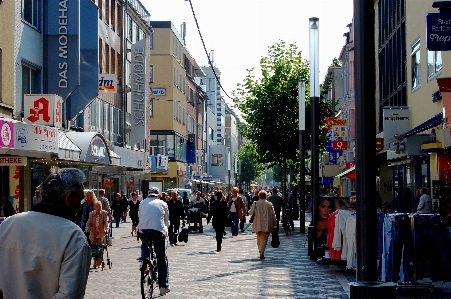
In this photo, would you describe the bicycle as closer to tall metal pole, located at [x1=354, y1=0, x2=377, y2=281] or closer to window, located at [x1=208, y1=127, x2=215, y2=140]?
tall metal pole, located at [x1=354, y1=0, x2=377, y2=281]

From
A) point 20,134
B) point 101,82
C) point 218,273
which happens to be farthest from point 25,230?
point 101,82

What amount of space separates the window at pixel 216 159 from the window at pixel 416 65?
84.0m

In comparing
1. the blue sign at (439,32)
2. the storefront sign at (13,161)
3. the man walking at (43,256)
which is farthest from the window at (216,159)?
the man walking at (43,256)

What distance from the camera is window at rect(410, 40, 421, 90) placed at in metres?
29.4

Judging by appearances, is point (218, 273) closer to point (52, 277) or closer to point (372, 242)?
point (372, 242)

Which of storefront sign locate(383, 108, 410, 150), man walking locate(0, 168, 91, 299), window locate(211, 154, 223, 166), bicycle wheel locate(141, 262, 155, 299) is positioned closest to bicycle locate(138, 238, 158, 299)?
bicycle wheel locate(141, 262, 155, 299)

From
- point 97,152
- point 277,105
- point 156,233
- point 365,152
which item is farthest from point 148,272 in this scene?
point 277,105

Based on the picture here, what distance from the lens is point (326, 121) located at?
45.8 metres

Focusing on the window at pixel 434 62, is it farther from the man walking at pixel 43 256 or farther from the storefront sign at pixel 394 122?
the man walking at pixel 43 256

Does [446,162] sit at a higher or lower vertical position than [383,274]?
higher

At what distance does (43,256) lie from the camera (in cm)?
452

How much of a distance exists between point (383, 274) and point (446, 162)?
12008 millimetres

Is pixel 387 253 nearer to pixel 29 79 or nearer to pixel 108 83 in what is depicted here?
pixel 29 79

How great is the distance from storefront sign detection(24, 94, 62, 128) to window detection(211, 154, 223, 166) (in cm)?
8740
